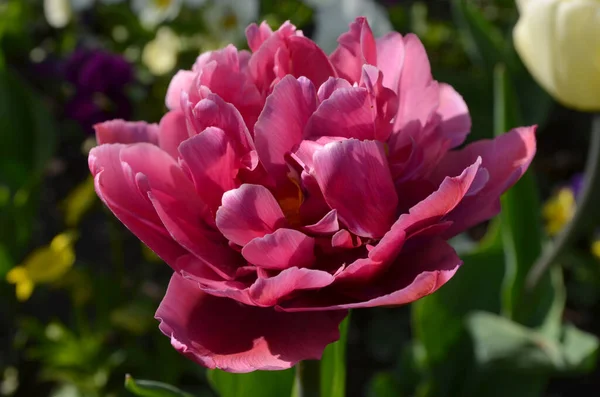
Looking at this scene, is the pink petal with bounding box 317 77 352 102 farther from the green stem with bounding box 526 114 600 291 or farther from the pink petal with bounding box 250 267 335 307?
the green stem with bounding box 526 114 600 291

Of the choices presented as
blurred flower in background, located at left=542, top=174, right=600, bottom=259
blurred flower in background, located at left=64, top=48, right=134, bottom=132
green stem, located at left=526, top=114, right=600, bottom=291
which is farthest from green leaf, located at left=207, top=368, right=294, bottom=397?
blurred flower in background, located at left=542, top=174, right=600, bottom=259

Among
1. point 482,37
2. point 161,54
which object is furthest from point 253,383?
point 161,54

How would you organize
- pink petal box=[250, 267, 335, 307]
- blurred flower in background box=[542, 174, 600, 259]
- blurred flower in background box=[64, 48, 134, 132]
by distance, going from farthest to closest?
blurred flower in background box=[542, 174, 600, 259], blurred flower in background box=[64, 48, 134, 132], pink petal box=[250, 267, 335, 307]

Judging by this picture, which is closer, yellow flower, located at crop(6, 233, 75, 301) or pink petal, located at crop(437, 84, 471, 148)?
pink petal, located at crop(437, 84, 471, 148)

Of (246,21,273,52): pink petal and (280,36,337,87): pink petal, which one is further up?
(246,21,273,52): pink petal

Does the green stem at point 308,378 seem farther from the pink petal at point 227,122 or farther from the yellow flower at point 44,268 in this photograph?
the yellow flower at point 44,268

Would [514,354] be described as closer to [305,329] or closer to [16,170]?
[305,329]

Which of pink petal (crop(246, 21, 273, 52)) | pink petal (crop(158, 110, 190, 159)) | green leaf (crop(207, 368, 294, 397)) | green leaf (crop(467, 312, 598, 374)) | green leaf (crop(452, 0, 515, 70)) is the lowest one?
green leaf (crop(467, 312, 598, 374))

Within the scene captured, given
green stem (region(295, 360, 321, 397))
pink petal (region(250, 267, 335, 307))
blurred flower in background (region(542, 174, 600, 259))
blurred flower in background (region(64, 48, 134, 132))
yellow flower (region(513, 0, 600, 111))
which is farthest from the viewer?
blurred flower in background (region(542, 174, 600, 259))
